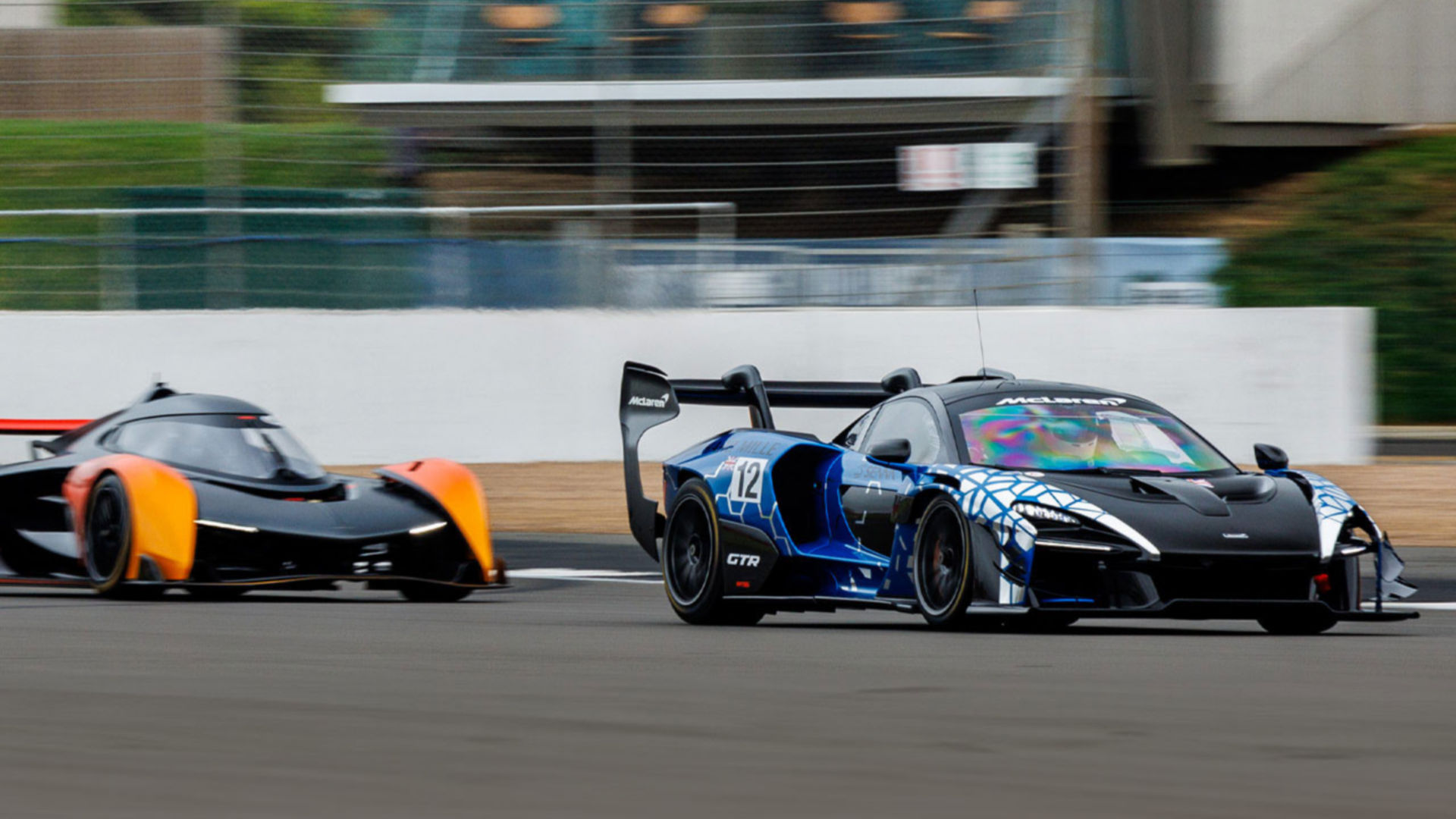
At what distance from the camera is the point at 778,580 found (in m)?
9.58

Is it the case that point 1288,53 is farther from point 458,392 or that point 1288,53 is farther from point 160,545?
point 160,545

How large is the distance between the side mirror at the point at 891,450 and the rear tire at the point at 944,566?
0.26 metres

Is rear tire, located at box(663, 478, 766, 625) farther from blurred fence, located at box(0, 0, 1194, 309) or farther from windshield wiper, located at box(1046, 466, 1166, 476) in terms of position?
blurred fence, located at box(0, 0, 1194, 309)

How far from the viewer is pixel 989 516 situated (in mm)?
8336

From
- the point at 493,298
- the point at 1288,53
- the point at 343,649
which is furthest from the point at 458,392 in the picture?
the point at 1288,53

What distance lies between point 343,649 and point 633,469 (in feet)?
8.35

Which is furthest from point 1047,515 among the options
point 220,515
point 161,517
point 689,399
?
point 161,517

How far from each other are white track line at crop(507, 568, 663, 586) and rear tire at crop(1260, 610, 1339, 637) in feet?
14.4

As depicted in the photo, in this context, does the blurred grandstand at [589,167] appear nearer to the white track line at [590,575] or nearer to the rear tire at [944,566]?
the white track line at [590,575]

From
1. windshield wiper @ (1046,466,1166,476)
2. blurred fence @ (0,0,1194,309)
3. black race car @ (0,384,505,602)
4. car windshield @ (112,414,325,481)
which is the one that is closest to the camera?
windshield wiper @ (1046,466,1166,476)

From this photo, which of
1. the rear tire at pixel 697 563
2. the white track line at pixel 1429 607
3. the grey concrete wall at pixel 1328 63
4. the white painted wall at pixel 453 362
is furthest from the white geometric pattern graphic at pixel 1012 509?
the grey concrete wall at pixel 1328 63

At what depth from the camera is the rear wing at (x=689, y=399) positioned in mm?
10375

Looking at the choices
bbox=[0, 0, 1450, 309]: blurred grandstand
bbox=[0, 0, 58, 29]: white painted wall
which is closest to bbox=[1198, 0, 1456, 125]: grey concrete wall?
bbox=[0, 0, 1450, 309]: blurred grandstand

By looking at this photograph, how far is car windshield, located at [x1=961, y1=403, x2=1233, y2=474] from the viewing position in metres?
8.98
